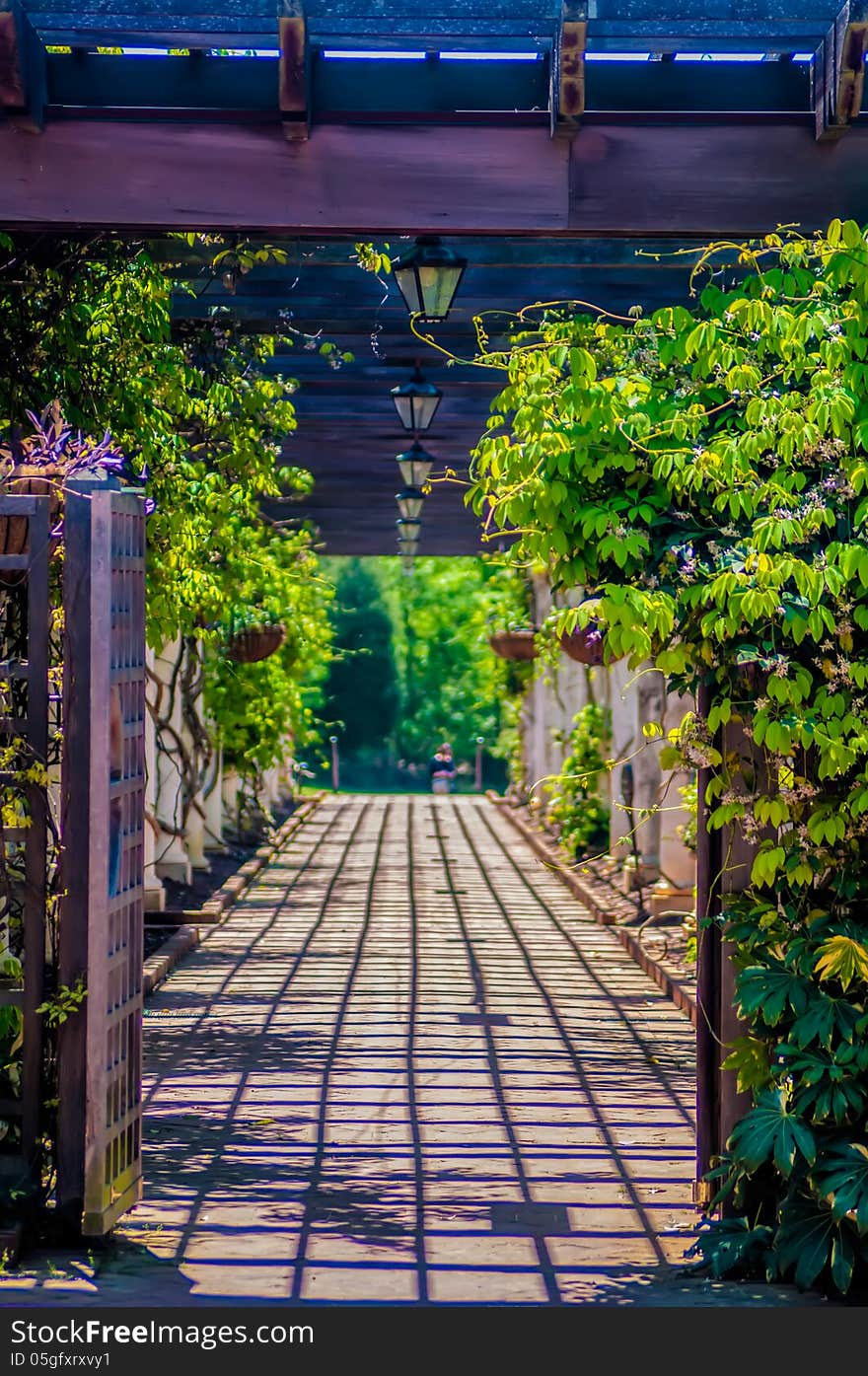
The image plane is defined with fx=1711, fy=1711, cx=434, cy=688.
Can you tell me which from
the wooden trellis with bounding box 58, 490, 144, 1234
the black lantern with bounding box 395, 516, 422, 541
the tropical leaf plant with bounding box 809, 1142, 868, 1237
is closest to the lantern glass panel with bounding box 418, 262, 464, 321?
the wooden trellis with bounding box 58, 490, 144, 1234

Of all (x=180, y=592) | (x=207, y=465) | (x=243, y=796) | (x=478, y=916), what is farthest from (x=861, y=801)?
(x=243, y=796)

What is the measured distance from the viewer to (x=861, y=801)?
4.84 metres

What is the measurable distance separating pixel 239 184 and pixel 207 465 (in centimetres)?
442

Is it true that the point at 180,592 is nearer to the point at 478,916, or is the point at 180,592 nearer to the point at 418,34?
the point at 418,34

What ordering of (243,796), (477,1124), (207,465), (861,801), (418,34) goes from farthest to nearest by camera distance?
(243,796) < (207,465) < (477,1124) < (418,34) < (861,801)

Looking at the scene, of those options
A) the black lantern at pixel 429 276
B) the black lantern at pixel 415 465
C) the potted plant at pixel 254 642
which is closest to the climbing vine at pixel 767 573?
the black lantern at pixel 429 276

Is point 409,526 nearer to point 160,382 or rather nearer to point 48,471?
point 160,382

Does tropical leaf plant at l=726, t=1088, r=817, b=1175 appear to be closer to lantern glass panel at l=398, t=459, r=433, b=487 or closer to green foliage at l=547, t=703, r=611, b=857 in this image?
lantern glass panel at l=398, t=459, r=433, b=487

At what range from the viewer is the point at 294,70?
516 cm

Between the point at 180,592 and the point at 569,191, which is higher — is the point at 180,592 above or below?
below

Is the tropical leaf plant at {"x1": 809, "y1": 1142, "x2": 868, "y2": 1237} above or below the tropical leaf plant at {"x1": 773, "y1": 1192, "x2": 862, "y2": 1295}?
above

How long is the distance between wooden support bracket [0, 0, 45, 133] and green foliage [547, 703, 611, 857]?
10788mm

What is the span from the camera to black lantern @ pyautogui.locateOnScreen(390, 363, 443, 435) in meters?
8.81

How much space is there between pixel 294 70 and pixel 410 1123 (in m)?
3.99
